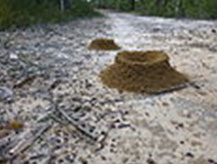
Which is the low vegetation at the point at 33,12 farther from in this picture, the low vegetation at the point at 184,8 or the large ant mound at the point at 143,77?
the large ant mound at the point at 143,77

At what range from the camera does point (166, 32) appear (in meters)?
11.8

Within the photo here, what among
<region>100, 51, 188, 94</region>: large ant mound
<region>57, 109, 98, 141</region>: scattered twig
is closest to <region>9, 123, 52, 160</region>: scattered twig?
<region>57, 109, 98, 141</region>: scattered twig

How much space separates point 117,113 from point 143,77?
1102mm

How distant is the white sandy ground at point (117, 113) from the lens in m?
3.45

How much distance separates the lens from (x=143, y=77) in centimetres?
534

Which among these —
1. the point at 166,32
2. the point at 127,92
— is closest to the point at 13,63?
the point at 127,92

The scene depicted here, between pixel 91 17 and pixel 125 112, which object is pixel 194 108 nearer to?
pixel 125 112

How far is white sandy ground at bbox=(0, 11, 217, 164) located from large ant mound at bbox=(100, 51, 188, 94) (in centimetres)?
19

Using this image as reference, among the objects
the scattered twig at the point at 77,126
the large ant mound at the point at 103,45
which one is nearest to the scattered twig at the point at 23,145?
the scattered twig at the point at 77,126

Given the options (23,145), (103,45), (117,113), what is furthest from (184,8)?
(23,145)

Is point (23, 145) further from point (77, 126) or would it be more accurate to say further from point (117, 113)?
point (117, 113)

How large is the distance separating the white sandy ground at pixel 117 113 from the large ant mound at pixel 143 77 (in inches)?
7.5

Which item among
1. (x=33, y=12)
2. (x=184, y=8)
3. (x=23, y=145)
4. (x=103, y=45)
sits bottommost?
(x=184, y=8)

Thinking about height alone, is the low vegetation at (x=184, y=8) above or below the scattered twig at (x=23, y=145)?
below
